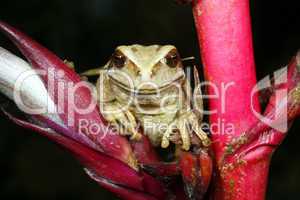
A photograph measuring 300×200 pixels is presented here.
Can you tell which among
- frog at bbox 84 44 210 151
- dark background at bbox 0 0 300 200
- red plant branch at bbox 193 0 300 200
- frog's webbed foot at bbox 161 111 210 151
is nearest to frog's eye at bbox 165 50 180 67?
frog at bbox 84 44 210 151

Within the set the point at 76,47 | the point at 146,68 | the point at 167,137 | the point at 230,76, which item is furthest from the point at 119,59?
the point at 76,47

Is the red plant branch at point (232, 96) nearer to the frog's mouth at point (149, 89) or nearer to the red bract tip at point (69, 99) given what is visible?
the red bract tip at point (69, 99)

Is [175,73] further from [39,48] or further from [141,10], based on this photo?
[141,10]

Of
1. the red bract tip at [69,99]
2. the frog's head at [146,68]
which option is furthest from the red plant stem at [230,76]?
the frog's head at [146,68]

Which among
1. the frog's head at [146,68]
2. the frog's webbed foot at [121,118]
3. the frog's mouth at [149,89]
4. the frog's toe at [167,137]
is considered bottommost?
the frog's toe at [167,137]

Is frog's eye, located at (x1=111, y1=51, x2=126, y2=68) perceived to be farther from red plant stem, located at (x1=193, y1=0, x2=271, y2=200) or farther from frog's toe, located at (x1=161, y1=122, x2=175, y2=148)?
red plant stem, located at (x1=193, y1=0, x2=271, y2=200)
